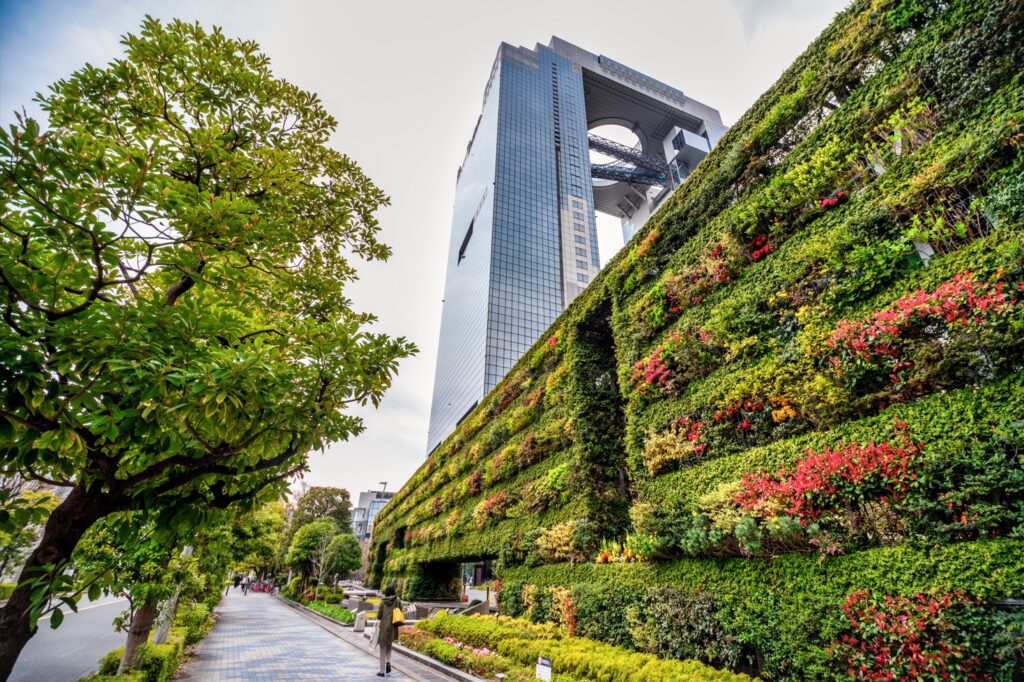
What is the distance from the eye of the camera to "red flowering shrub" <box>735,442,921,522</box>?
17.1ft

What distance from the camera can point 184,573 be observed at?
8594mm

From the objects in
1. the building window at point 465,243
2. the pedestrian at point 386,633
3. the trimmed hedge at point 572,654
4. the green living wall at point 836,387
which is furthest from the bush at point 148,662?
the building window at point 465,243

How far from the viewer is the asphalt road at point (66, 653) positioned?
334 inches

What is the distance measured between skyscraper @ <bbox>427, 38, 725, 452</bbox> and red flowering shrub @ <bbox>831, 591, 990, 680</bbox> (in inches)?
1680

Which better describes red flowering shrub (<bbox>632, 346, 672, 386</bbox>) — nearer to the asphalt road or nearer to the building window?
the asphalt road

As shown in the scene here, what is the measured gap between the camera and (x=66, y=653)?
10.8 metres

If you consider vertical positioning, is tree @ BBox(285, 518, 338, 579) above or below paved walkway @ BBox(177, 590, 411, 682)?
above

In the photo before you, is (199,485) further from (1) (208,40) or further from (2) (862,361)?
(2) (862,361)

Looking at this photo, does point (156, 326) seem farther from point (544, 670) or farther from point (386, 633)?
point (386, 633)

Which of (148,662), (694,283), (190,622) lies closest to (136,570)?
(148,662)

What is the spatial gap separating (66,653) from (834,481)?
1763cm

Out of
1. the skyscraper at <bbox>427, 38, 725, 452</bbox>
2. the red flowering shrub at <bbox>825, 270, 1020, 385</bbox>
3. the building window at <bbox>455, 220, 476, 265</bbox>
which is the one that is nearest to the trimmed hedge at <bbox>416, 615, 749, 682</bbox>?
the red flowering shrub at <bbox>825, 270, 1020, 385</bbox>

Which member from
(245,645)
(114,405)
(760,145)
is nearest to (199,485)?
(114,405)

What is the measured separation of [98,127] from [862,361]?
28.9ft
